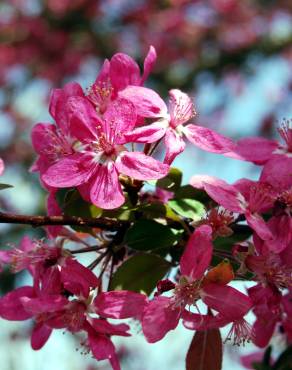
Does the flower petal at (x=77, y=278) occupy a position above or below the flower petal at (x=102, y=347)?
above

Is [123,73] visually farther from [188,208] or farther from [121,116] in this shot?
[188,208]

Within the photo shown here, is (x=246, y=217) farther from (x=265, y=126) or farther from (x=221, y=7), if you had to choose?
(x=221, y=7)

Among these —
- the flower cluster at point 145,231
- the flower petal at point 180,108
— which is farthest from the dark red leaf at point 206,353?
the flower petal at point 180,108

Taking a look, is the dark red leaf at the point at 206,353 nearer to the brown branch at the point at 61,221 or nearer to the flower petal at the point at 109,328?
the flower petal at the point at 109,328

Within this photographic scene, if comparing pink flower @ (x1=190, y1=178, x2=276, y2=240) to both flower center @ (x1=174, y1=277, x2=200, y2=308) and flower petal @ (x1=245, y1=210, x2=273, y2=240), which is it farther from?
flower center @ (x1=174, y1=277, x2=200, y2=308)

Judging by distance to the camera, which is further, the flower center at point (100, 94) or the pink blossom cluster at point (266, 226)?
the flower center at point (100, 94)

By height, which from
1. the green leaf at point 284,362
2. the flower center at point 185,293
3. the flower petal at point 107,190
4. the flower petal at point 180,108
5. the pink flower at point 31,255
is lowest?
the green leaf at point 284,362

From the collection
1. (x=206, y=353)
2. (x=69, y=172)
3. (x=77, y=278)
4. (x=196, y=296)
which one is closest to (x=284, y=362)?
(x=206, y=353)

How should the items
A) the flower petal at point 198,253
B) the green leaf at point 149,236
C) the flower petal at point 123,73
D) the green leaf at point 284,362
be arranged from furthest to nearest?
1. the green leaf at point 284,362
2. the flower petal at point 123,73
3. the green leaf at point 149,236
4. the flower petal at point 198,253
